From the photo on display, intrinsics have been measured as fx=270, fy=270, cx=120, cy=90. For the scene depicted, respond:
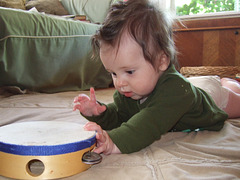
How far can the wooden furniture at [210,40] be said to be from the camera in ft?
9.87

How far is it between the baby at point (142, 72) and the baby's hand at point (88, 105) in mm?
19

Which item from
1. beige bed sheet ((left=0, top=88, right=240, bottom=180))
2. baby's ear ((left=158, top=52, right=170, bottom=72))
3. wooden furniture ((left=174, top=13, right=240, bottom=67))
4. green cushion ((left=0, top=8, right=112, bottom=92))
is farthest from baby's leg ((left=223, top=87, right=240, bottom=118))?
wooden furniture ((left=174, top=13, right=240, bottom=67))

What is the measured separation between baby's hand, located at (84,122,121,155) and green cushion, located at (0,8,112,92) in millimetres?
1045

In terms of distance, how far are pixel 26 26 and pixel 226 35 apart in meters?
2.25

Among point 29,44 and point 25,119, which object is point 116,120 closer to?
point 25,119

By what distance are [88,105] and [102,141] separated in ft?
0.82

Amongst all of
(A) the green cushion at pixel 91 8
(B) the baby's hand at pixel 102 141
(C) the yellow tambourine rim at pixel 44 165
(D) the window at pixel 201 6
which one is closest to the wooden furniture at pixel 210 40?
(D) the window at pixel 201 6

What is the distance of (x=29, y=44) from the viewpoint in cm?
167

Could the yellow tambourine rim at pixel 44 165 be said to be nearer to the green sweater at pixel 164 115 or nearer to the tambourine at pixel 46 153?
the tambourine at pixel 46 153

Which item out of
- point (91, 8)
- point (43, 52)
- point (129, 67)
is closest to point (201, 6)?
point (91, 8)

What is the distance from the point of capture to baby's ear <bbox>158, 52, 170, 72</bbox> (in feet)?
2.85

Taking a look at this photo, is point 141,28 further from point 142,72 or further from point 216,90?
point 216,90

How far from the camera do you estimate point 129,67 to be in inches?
32.0

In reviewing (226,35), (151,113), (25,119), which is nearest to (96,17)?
(226,35)
